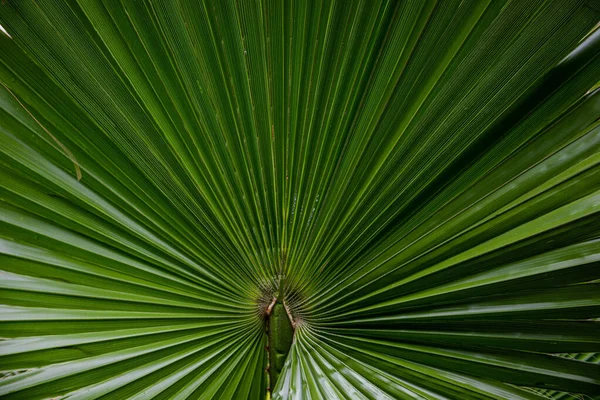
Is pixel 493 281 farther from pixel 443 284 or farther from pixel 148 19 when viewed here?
pixel 148 19

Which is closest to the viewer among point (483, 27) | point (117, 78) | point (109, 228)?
point (483, 27)

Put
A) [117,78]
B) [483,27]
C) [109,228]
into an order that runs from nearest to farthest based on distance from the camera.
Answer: [483,27] → [117,78] → [109,228]

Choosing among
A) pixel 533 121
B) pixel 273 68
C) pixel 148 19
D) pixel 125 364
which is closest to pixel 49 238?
pixel 125 364

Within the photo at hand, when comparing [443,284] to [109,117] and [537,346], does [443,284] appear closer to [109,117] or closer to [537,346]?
[537,346]

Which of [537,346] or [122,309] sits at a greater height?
[122,309]

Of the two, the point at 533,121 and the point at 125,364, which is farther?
the point at 125,364

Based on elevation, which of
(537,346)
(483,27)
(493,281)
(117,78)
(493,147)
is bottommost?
(537,346)
